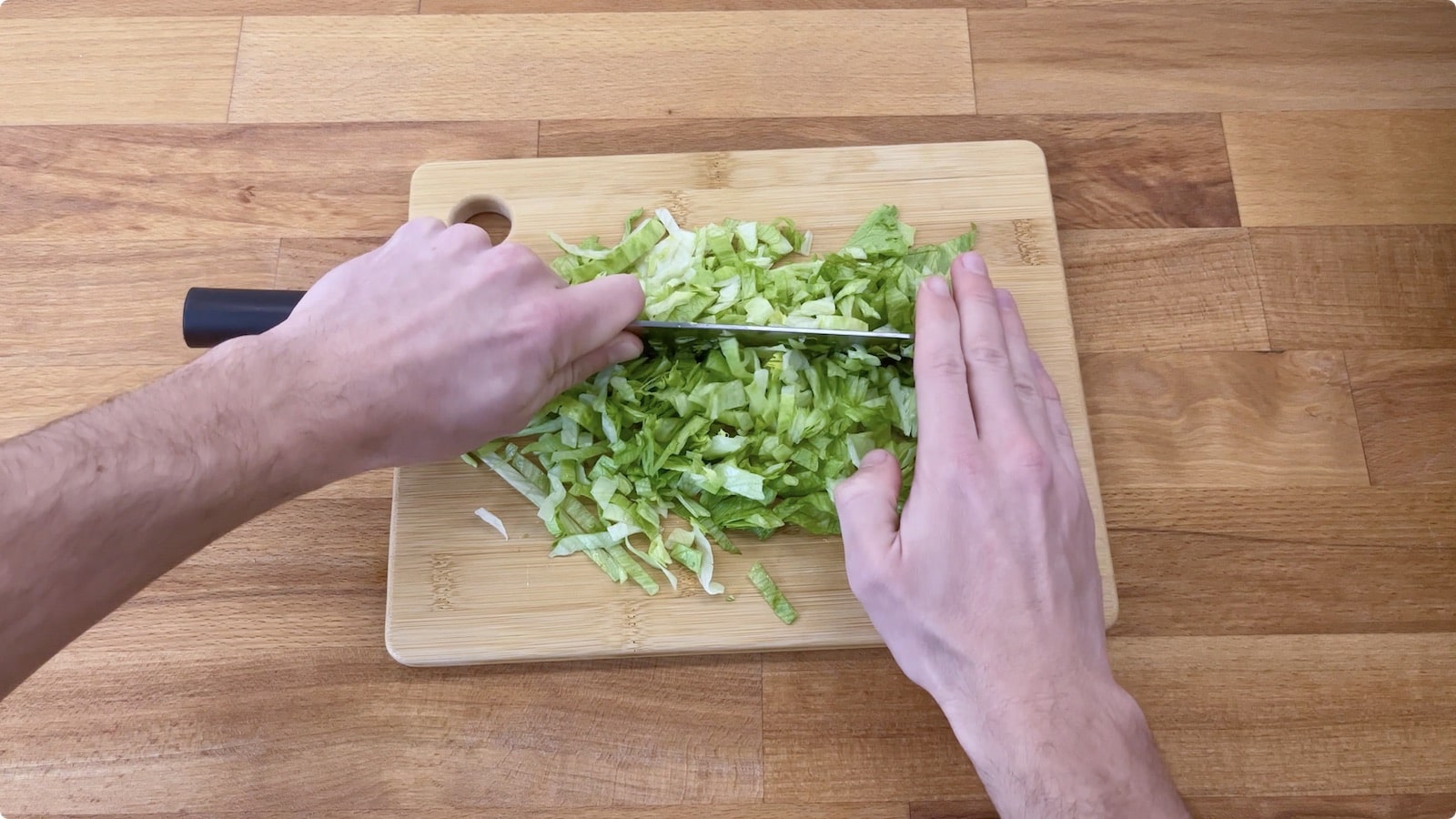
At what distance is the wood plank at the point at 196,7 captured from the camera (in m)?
1.86

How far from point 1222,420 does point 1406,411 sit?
35 centimetres

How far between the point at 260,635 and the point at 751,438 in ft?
2.88

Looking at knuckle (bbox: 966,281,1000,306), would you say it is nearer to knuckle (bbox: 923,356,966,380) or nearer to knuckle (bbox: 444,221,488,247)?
knuckle (bbox: 923,356,966,380)

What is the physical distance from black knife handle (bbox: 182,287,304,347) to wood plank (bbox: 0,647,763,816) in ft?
1.74

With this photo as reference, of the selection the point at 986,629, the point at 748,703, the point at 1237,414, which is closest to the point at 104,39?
the point at 748,703

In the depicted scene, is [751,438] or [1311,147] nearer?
[751,438]

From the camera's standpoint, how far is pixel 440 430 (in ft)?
4.08

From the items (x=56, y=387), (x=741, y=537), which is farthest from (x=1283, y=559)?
(x=56, y=387)

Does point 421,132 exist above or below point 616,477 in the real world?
above

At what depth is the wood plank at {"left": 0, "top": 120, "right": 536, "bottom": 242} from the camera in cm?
170

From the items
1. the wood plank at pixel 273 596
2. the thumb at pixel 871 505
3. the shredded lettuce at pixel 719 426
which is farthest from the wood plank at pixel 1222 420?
the wood plank at pixel 273 596

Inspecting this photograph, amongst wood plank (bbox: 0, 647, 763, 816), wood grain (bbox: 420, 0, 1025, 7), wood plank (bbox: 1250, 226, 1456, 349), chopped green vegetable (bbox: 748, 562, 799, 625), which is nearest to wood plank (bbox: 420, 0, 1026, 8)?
wood grain (bbox: 420, 0, 1025, 7)

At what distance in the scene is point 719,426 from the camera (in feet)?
4.85

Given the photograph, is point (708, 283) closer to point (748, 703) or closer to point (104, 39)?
point (748, 703)
